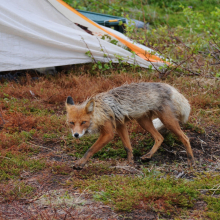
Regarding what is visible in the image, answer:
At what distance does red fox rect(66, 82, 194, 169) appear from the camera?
203 inches

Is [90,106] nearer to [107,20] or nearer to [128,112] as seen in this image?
[128,112]

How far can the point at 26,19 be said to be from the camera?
8.88 m

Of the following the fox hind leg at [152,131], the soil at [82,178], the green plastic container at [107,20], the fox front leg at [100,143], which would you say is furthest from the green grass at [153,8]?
the fox front leg at [100,143]

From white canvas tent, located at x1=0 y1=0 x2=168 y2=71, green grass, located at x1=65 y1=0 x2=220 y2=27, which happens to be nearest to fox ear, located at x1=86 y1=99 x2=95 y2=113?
white canvas tent, located at x1=0 y1=0 x2=168 y2=71

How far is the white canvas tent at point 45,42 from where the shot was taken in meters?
8.75

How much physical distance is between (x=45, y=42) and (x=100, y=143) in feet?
15.2

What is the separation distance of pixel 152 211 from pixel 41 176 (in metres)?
1.91

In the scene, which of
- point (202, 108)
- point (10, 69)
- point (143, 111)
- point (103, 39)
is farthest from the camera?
point (103, 39)

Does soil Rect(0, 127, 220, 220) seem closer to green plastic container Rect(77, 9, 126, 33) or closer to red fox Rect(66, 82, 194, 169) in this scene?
red fox Rect(66, 82, 194, 169)

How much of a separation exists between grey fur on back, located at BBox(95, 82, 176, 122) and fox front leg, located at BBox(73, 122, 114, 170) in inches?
11.8

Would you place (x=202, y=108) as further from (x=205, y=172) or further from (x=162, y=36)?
(x=162, y=36)

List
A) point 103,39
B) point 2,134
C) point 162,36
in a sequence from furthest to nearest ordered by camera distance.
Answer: point 162,36, point 103,39, point 2,134

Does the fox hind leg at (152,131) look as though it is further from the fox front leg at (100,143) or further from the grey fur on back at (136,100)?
the fox front leg at (100,143)

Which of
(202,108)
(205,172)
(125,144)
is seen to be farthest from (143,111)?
(202,108)
